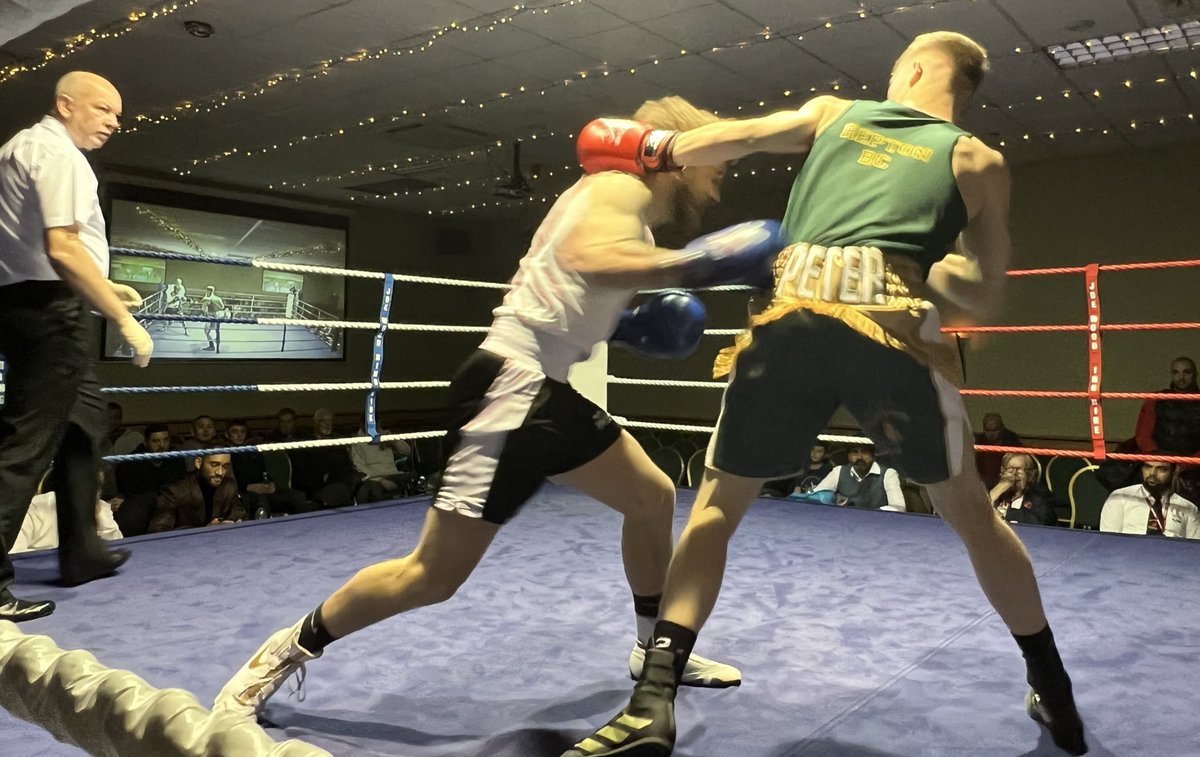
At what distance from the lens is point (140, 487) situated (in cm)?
382

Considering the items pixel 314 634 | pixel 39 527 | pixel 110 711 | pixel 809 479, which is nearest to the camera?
pixel 110 711

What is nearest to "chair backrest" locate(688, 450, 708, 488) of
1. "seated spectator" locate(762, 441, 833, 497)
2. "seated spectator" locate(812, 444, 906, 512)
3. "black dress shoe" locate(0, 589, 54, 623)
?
"seated spectator" locate(762, 441, 833, 497)

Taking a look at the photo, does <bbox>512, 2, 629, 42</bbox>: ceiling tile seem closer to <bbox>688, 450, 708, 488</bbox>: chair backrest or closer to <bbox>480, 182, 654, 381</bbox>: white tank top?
<bbox>688, 450, 708, 488</bbox>: chair backrest

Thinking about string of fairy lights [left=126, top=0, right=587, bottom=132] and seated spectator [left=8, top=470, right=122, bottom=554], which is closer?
seated spectator [left=8, top=470, right=122, bottom=554]

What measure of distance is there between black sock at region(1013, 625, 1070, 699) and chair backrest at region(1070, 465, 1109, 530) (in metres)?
2.80

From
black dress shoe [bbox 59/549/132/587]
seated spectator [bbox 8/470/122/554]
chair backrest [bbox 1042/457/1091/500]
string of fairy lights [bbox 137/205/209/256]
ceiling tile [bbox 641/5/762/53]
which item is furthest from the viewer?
string of fairy lights [bbox 137/205/209/256]

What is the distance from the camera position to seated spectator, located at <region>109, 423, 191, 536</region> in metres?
3.56

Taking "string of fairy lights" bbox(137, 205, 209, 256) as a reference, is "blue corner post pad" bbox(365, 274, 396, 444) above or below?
below

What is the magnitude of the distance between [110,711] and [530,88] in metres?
3.80

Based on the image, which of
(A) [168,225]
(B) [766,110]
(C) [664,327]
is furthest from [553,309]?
(A) [168,225]

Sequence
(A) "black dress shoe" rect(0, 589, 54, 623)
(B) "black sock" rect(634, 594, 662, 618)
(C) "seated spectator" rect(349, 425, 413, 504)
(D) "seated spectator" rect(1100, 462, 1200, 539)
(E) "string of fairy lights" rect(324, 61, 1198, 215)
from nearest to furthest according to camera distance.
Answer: (B) "black sock" rect(634, 594, 662, 618), (A) "black dress shoe" rect(0, 589, 54, 623), (D) "seated spectator" rect(1100, 462, 1200, 539), (E) "string of fairy lights" rect(324, 61, 1198, 215), (C) "seated spectator" rect(349, 425, 413, 504)

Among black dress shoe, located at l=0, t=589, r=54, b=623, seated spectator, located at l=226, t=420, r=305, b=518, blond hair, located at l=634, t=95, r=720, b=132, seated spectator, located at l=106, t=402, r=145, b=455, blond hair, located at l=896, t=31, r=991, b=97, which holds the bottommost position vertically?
seated spectator, located at l=226, t=420, r=305, b=518

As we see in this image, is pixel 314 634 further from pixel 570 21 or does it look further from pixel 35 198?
pixel 570 21

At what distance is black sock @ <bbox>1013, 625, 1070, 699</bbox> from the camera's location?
112 centimetres
